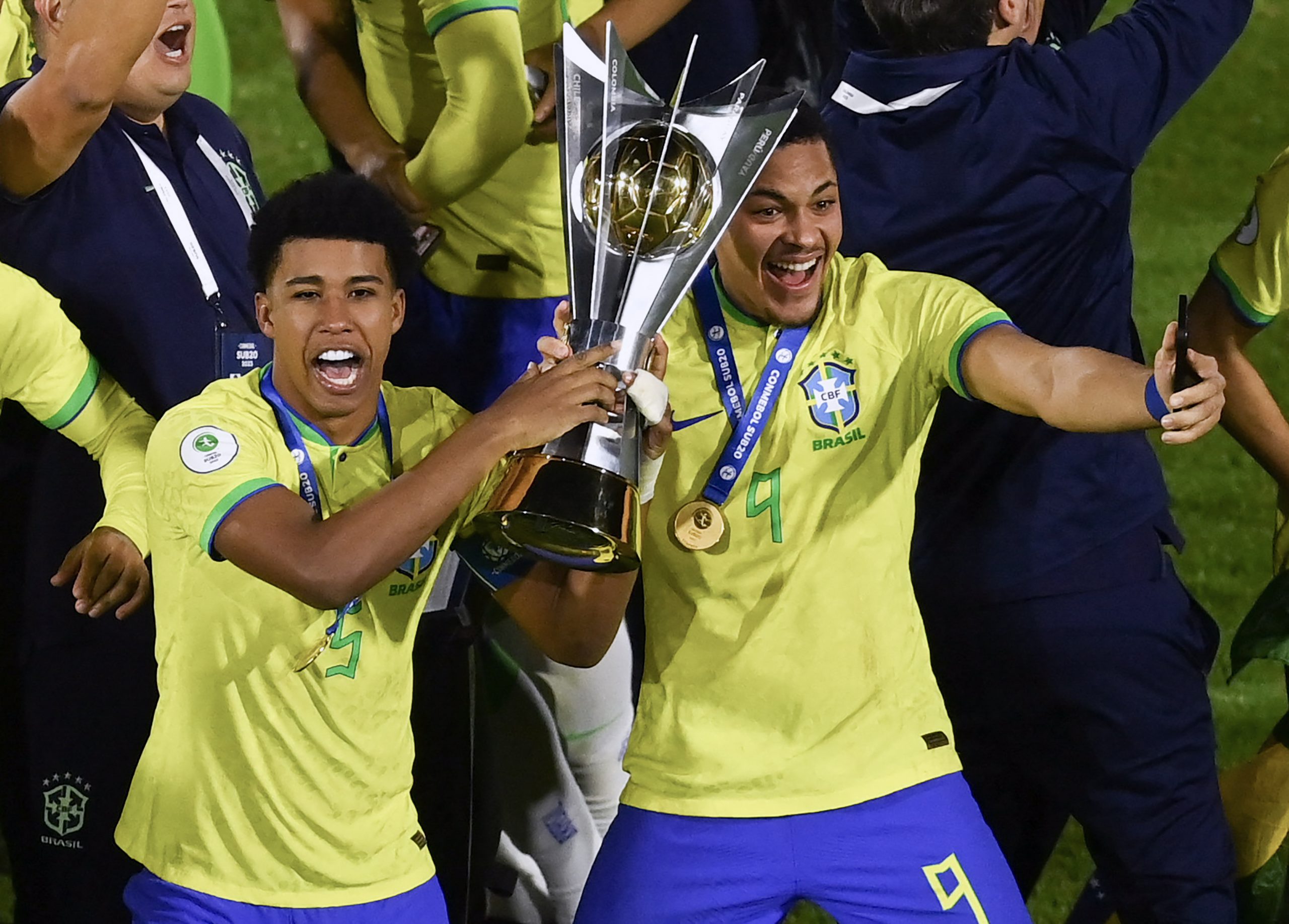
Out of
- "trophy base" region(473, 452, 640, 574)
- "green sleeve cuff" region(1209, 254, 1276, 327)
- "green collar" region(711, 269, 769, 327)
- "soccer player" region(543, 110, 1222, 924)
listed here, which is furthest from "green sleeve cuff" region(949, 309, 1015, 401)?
"green sleeve cuff" region(1209, 254, 1276, 327)

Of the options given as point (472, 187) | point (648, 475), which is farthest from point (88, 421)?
point (648, 475)

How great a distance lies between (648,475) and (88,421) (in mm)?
897

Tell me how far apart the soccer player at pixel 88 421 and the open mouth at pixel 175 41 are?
1.33 ft

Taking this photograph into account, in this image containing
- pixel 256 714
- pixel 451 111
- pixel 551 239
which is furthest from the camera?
pixel 551 239

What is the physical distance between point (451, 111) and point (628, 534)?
32.3 inches

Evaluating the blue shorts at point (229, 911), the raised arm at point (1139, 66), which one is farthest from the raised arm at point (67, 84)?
the raised arm at point (1139, 66)

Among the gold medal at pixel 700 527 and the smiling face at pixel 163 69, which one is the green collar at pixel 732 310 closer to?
the gold medal at pixel 700 527

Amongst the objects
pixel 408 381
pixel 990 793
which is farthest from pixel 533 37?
pixel 990 793

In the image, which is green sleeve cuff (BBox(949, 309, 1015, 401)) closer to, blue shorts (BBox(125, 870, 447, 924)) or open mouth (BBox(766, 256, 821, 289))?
open mouth (BBox(766, 256, 821, 289))

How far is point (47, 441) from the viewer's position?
2527 millimetres

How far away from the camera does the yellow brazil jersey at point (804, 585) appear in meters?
2.25

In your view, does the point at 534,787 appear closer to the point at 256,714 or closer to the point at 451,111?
the point at 256,714

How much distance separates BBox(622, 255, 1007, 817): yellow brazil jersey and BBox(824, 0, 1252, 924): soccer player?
0.33 m

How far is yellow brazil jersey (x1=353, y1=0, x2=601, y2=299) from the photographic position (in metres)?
2.54
